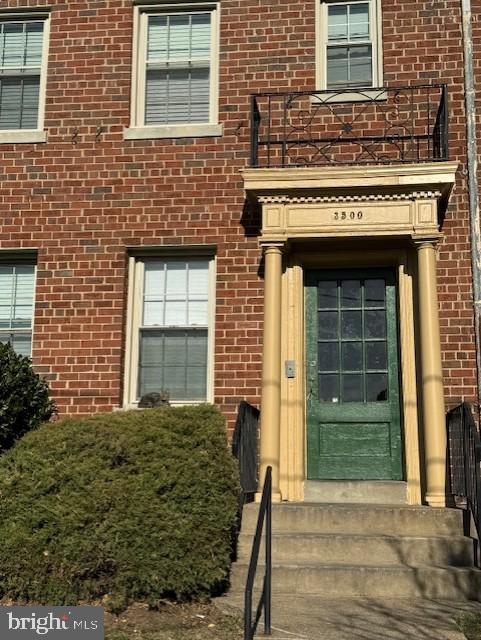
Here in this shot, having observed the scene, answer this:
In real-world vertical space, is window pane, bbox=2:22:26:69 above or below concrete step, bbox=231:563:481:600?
above

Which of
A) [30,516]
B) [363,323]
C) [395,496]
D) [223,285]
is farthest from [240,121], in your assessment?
[30,516]

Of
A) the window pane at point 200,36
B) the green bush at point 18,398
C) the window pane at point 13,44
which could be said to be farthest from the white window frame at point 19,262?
the window pane at point 200,36

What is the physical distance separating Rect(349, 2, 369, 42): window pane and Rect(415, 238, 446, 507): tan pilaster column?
116 inches

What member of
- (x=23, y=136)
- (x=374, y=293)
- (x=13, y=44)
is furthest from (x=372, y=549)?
(x=13, y=44)

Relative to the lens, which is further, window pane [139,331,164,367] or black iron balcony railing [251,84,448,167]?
window pane [139,331,164,367]

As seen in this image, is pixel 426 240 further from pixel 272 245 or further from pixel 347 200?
pixel 272 245

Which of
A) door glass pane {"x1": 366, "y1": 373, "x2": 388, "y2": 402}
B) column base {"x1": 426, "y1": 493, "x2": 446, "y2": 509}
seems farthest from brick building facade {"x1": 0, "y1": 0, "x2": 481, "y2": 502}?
column base {"x1": 426, "y1": 493, "x2": 446, "y2": 509}

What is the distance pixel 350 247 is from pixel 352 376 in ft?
4.62

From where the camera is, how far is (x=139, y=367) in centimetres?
944

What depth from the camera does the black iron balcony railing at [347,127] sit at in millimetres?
9180

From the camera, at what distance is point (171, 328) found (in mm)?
9438

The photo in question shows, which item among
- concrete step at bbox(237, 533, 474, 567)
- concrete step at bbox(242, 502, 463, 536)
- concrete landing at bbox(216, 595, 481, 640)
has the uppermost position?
concrete step at bbox(242, 502, 463, 536)

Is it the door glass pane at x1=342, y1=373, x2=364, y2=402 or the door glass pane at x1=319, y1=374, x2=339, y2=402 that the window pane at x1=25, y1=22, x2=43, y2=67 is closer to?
the door glass pane at x1=319, y1=374, x2=339, y2=402

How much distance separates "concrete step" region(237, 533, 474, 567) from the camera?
6.92m
